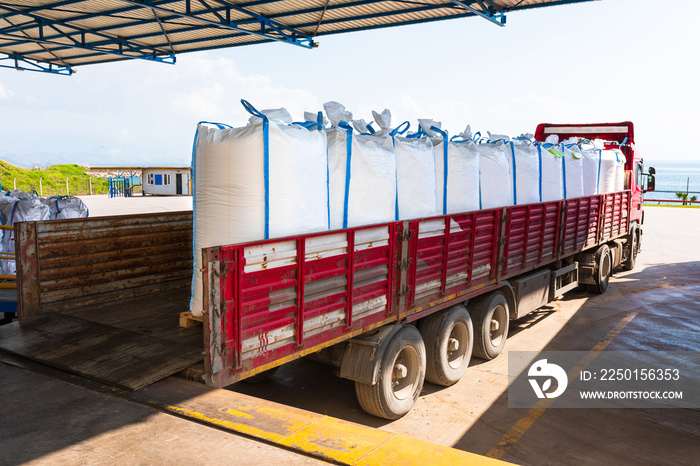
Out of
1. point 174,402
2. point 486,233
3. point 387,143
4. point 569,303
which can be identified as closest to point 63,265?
point 174,402

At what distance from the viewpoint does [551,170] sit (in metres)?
7.47

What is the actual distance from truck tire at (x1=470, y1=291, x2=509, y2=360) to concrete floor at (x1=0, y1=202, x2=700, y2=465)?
0.58ft

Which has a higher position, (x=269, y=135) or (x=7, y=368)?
(x=269, y=135)

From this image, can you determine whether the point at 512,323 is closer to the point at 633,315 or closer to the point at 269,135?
the point at 633,315

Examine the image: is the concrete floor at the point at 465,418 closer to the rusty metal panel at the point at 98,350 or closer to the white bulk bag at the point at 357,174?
the rusty metal panel at the point at 98,350

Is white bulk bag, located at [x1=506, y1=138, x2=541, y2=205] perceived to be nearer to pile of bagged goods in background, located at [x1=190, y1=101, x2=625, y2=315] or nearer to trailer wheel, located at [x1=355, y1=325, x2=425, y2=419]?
pile of bagged goods in background, located at [x1=190, y1=101, x2=625, y2=315]

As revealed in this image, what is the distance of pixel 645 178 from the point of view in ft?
42.3

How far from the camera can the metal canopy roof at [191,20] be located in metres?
10.7

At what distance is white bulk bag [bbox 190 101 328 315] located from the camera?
3585 millimetres

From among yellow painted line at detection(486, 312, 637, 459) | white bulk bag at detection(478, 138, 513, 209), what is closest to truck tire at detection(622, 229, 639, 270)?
yellow painted line at detection(486, 312, 637, 459)

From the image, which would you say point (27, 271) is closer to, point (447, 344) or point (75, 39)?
point (447, 344)

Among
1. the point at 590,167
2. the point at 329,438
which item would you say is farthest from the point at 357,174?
the point at 590,167

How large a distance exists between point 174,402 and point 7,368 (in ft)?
4.73

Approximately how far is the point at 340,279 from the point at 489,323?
293 centimetres
